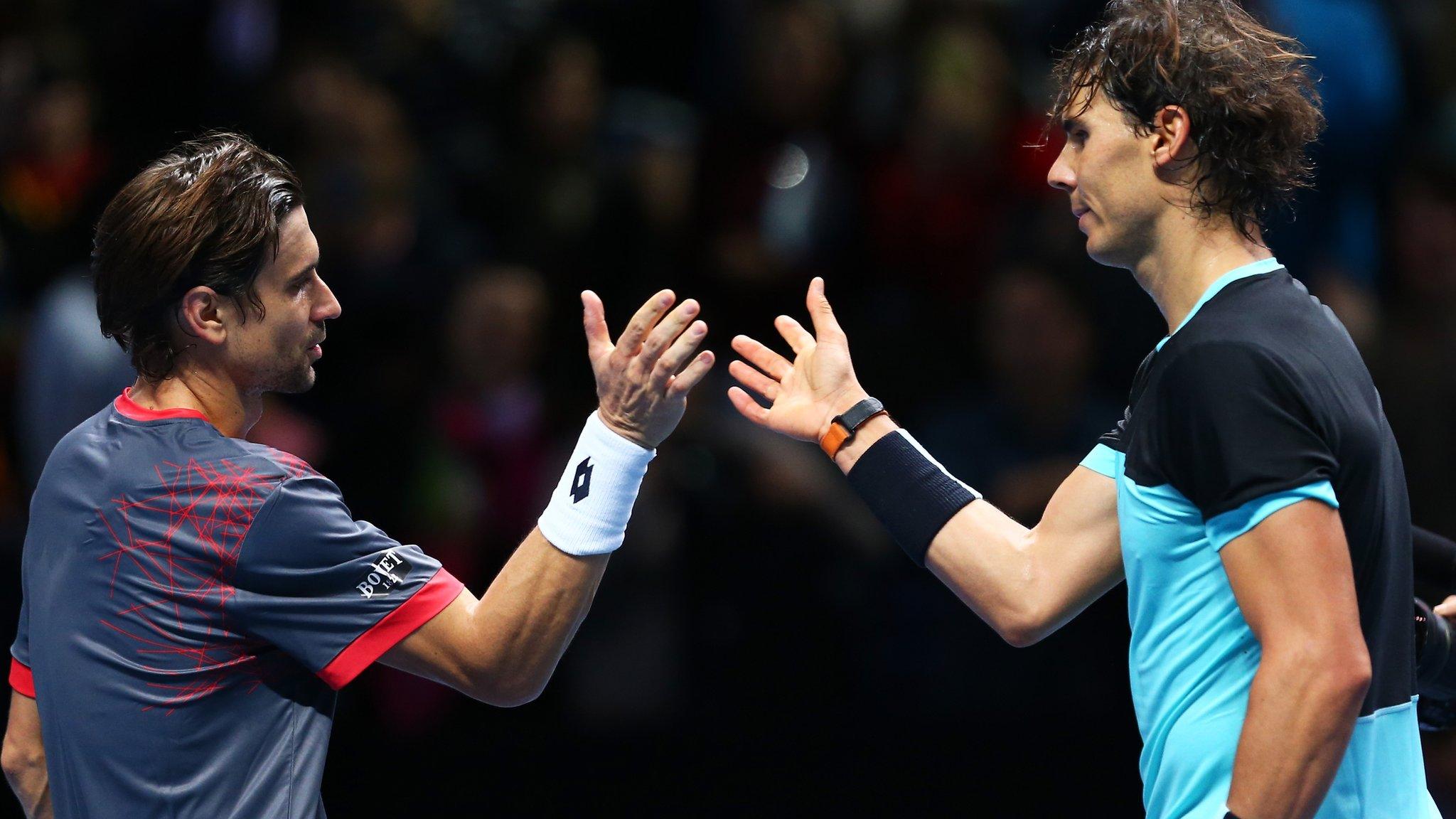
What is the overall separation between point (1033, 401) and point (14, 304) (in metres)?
3.75

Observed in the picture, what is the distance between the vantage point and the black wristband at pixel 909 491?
9.05 ft

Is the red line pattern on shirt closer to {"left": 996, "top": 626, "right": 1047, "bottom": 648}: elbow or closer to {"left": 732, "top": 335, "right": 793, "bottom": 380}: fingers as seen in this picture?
{"left": 732, "top": 335, "right": 793, "bottom": 380}: fingers

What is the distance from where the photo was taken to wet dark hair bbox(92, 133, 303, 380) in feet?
8.07

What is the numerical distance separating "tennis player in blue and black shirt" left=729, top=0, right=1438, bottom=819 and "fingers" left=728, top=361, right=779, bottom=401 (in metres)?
0.50

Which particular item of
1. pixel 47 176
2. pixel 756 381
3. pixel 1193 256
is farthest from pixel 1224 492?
pixel 47 176

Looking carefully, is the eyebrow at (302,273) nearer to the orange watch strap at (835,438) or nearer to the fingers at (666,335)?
the fingers at (666,335)

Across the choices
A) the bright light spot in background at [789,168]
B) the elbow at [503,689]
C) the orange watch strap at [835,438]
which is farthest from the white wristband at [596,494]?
the bright light spot in background at [789,168]

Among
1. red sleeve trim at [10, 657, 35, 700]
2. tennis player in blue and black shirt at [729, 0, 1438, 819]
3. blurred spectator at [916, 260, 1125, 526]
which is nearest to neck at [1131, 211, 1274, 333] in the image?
tennis player in blue and black shirt at [729, 0, 1438, 819]

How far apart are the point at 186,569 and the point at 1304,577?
1.58 metres

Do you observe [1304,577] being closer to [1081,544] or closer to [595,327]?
[1081,544]

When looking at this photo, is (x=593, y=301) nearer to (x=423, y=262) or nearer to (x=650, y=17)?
(x=423, y=262)

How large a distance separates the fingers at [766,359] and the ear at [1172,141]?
87cm

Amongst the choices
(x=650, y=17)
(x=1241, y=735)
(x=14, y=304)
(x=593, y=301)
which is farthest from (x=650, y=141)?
(x=1241, y=735)

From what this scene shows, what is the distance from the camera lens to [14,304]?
596cm
